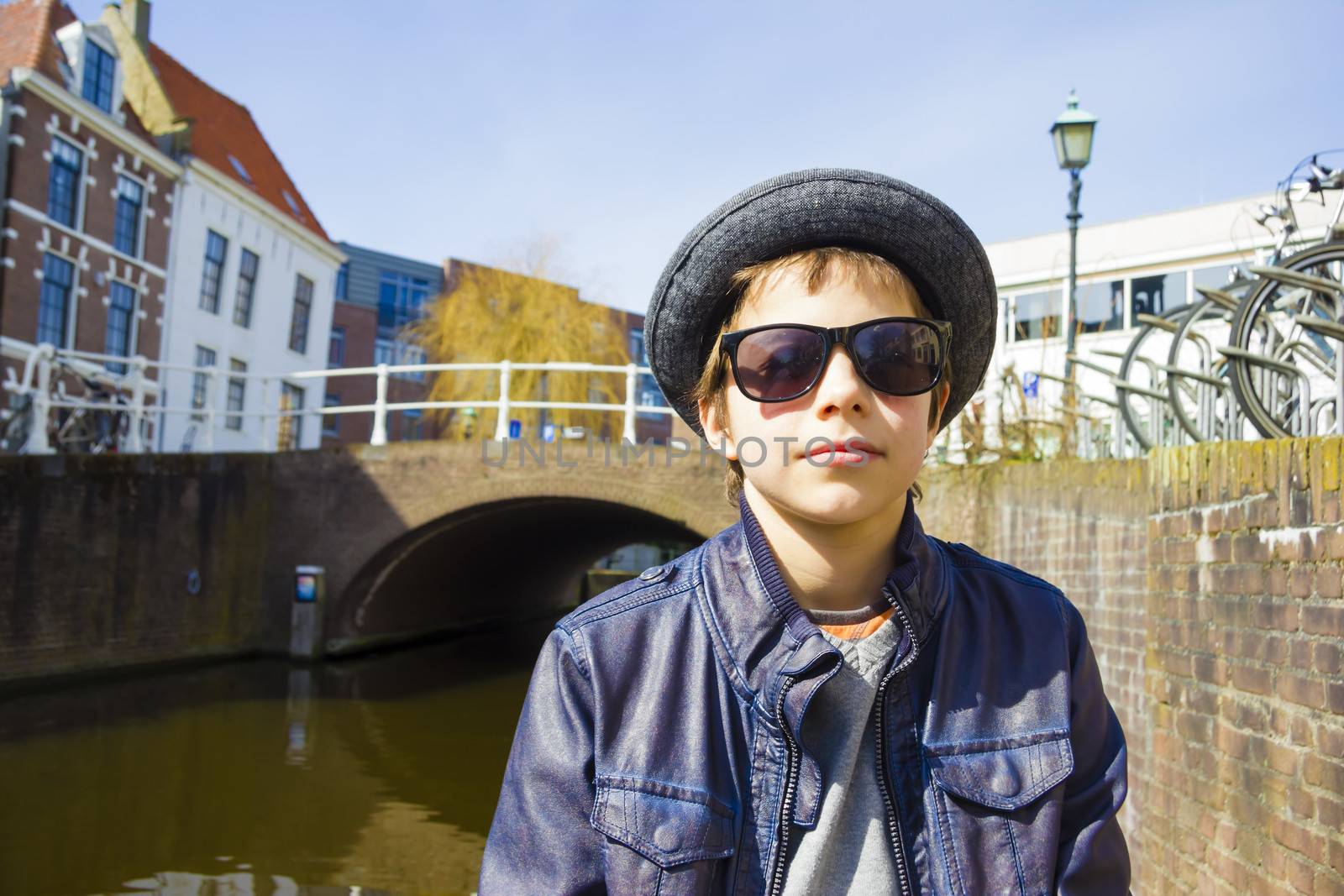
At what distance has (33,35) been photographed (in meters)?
18.0

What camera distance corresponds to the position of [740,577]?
1.33 metres

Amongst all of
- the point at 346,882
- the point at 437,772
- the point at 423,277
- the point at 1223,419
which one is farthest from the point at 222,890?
the point at 423,277

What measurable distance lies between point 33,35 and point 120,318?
468cm

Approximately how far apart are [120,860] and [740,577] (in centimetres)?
492

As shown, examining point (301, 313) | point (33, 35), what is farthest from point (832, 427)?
point (301, 313)

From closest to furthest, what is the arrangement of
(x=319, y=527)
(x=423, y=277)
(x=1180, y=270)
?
(x=319, y=527) < (x=1180, y=270) < (x=423, y=277)

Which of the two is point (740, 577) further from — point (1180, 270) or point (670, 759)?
point (1180, 270)

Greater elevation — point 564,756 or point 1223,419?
point 1223,419

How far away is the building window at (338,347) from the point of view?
33.2 metres

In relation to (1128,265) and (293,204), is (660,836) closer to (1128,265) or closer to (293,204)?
(1128,265)

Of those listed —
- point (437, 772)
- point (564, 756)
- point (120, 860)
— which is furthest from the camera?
point (437, 772)

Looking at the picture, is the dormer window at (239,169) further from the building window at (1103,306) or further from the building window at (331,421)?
the building window at (1103,306)

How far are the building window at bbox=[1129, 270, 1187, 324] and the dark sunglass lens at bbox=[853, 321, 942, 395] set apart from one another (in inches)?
799

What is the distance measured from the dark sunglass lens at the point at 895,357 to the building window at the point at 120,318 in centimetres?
1981
